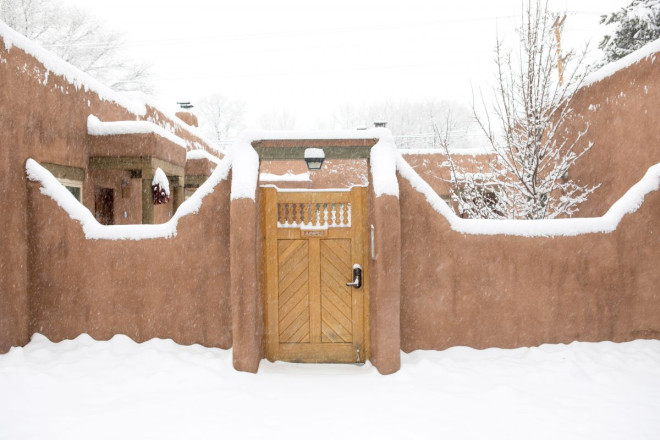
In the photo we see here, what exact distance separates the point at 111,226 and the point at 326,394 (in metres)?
3.46

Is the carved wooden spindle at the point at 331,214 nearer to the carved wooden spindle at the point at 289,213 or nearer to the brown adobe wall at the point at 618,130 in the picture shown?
the carved wooden spindle at the point at 289,213

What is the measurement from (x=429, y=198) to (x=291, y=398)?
9.72 feet

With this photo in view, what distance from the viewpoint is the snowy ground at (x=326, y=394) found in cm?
424

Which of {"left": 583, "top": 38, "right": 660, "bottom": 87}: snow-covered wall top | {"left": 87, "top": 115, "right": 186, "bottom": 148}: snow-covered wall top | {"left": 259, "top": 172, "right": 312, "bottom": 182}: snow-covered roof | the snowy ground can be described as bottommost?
the snowy ground

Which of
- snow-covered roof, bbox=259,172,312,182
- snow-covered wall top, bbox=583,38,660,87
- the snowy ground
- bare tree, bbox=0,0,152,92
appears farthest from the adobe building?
bare tree, bbox=0,0,152,92

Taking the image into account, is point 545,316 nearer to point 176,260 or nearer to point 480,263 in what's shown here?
point 480,263

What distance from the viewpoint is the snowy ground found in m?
4.24

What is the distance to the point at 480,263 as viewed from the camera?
5.92 m

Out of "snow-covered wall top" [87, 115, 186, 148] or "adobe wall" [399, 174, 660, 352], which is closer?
"adobe wall" [399, 174, 660, 352]

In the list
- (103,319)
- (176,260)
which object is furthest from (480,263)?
(103,319)

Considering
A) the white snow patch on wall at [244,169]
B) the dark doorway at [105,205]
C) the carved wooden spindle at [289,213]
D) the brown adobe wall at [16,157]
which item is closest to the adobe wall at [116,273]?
the brown adobe wall at [16,157]

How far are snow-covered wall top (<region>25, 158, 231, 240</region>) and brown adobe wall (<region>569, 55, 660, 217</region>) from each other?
707 cm

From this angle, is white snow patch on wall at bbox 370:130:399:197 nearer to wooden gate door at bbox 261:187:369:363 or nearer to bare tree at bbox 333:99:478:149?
wooden gate door at bbox 261:187:369:363

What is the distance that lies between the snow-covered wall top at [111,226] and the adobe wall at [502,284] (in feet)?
8.10
